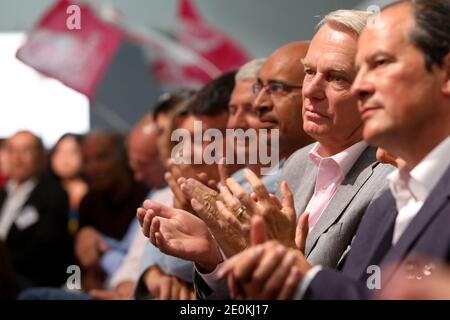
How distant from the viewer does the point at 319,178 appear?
9.39 feet

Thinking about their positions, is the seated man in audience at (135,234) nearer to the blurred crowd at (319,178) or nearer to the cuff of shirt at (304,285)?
the blurred crowd at (319,178)

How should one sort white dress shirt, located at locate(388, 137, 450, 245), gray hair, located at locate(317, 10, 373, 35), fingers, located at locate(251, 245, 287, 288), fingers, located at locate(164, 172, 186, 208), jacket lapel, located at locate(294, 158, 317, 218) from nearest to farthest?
fingers, located at locate(251, 245, 287, 288)
white dress shirt, located at locate(388, 137, 450, 245)
gray hair, located at locate(317, 10, 373, 35)
jacket lapel, located at locate(294, 158, 317, 218)
fingers, located at locate(164, 172, 186, 208)

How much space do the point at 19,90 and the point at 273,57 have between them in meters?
5.23

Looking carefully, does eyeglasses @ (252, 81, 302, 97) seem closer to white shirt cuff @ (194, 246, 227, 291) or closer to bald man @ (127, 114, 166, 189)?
white shirt cuff @ (194, 246, 227, 291)

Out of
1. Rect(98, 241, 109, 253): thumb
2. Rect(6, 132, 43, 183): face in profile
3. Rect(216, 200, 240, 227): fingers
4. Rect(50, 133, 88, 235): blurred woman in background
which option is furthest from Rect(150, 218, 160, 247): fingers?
Rect(50, 133, 88, 235): blurred woman in background

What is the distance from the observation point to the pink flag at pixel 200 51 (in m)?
7.10

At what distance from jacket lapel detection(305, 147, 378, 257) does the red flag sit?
2.87m

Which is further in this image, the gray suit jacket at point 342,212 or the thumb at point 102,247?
the thumb at point 102,247

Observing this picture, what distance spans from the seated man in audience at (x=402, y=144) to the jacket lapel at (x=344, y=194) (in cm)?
42

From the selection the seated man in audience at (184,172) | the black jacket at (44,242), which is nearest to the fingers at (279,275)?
the seated man in audience at (184,172)

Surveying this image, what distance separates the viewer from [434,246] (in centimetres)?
192

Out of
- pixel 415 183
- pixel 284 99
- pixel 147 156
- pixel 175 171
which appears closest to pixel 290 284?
pixel 415 183

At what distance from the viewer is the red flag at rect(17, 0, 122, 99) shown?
5.88m
